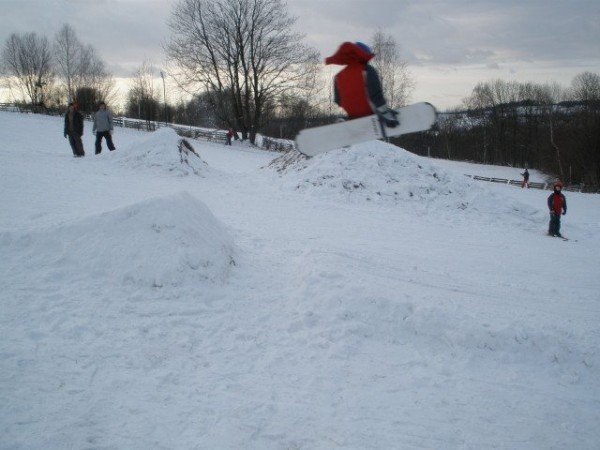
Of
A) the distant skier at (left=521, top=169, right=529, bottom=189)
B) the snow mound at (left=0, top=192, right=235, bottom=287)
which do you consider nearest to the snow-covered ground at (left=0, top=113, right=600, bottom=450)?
the snow mound at (left=0, top=192, right=235, bottom=287)

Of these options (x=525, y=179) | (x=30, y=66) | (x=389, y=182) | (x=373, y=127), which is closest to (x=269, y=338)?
(x=373, y=127)

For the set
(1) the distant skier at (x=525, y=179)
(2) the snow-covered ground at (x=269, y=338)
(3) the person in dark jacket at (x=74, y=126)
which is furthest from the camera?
(1) the distant skier at (x=525, y=179)

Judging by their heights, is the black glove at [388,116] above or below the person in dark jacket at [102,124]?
below

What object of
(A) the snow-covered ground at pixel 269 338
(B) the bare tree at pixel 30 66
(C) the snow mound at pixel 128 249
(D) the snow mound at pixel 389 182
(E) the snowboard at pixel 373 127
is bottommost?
(A) the snow-covered ground at pixel 269 338

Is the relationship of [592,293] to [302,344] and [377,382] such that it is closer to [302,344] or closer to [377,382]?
[377,382]

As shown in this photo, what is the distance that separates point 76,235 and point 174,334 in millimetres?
2352

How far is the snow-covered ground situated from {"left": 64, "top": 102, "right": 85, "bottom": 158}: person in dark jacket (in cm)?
489

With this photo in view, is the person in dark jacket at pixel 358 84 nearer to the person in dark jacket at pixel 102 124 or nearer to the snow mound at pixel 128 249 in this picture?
the snow mound at pixel 128 249

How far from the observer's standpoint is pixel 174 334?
4324mm

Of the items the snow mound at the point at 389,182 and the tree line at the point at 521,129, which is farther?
the tree line at the point at 521,129

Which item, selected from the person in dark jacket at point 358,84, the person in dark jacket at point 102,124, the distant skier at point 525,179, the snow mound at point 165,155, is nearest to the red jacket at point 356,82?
the person in dark jacket at point 358,84

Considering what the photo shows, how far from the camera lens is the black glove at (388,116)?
13.3 ft

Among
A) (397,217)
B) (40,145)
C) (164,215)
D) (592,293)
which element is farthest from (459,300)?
(40,145)

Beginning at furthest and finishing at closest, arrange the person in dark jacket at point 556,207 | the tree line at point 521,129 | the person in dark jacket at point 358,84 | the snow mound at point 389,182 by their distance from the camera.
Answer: the tree line at point 521,129 < the snow mound at point 389,182 < the person in dark jacket at point 556,207 < the person in dark jacket at point 358,84
